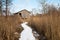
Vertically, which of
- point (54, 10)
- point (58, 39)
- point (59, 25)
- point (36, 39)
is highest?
point (54, 10)

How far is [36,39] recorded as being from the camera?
739 centimetres

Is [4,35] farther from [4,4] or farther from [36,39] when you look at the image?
[4,4]

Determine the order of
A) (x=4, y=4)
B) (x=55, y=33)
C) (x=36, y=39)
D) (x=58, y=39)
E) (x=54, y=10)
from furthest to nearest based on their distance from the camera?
1. (x=4, y=4)
2. (x=36, y=39)
3. (x=54, y=10)
4. (x=55, y=33)
5. (x=58, y=39)

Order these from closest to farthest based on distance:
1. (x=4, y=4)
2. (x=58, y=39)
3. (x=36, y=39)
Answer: (x=58, y=39), (x=36, y=39), (x=4, y=4)

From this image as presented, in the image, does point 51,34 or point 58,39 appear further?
point 51,34

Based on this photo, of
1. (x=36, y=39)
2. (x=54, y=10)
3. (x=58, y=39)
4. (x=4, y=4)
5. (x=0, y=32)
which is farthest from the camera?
(x=4, y=4)

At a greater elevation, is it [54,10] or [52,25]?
[54,10]

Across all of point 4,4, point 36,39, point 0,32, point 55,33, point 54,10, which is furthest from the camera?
point 4,4

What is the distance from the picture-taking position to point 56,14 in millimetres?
6637

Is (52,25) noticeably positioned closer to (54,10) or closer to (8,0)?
(54,10)

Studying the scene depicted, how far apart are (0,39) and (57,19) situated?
94.5 inches

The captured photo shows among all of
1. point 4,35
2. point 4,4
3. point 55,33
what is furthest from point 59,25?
point 4,4

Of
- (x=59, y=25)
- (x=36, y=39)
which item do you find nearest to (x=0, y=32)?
(x=36, y=39)

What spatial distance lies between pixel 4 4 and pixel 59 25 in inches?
955
